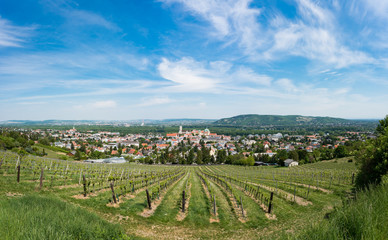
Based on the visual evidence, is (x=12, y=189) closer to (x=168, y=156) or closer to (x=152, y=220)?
(x=152, y=220)

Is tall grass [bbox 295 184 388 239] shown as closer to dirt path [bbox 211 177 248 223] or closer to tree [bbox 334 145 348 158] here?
dirt path [bbox 211 177 248 223]

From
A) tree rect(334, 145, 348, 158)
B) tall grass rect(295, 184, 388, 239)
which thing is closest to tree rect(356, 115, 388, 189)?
tall grass rect(295, 184, 388, 239)

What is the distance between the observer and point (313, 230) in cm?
220

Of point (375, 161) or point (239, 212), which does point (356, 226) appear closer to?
point (239, 212)

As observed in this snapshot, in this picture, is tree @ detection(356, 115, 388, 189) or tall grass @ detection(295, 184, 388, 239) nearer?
tall grass @ detection(295, 184, 388, 239)

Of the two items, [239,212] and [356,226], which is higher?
[356,226]

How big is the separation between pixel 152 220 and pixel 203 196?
7.43 m

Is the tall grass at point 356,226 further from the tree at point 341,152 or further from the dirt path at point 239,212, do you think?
the tree at point 341,152

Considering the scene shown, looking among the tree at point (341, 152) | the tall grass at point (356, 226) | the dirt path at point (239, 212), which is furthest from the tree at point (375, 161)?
the tree at point (341, 152)

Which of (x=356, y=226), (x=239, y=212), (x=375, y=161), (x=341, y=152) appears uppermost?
(x=356, y=226)

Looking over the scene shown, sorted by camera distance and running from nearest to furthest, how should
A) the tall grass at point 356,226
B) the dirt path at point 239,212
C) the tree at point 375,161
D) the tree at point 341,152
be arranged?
the tall grass at point 356,226 → the tree at point 375,161 → the dirt path at point 239,212 → the tree at point 341,152

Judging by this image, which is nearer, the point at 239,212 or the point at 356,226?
the point at 356,226

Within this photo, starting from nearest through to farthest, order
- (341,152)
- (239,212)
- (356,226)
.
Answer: (356,226)
(239,212)
(341,152)

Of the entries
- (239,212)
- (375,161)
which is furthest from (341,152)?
(239,212)
